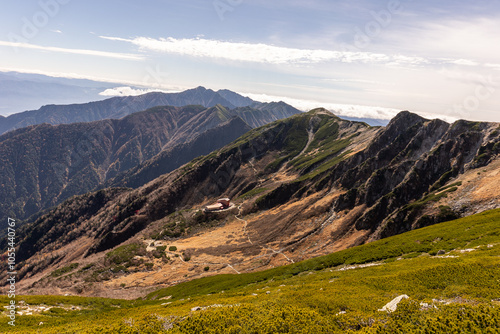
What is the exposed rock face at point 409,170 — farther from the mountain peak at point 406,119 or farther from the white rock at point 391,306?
the white rock at point 391,306

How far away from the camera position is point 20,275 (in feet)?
599

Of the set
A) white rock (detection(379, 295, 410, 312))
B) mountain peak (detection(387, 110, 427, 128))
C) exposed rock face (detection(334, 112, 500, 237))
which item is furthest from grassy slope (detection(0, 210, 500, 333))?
mountain peak (detection(387, 110, 427, 128))

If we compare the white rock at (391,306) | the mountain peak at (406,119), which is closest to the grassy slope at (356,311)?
the white rock at (391,306)

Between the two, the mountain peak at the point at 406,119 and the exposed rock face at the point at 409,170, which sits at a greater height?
the mountain peak at the point at 406,119

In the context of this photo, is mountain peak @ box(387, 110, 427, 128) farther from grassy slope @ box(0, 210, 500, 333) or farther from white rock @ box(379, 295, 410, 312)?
white rock @ box(379, 295, 410, 312)

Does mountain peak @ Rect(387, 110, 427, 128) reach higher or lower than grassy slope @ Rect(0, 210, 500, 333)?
higher

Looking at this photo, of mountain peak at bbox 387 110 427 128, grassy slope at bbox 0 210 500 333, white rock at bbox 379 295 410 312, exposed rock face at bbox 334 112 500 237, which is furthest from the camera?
mountain peak at bbox 387 110 427 128

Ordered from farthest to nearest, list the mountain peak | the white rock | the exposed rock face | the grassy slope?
the mountain peak, the exposed rock face, the white rock, the grassy slope

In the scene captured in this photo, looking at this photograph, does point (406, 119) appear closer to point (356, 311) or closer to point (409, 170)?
point (409, 170)

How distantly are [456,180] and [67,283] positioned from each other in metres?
154

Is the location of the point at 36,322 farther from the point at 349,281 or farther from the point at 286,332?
the point at 349,281

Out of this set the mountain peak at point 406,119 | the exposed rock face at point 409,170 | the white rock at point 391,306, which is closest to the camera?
the white rock at point 391,306

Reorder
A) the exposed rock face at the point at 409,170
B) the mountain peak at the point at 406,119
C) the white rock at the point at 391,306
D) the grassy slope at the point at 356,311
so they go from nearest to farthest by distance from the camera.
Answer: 1. the grassy slope at the point at 356,311
2. the white rock at the point at 391,306
3. the exposed rock face at the point at 409,170
4. the mountain peak at the point at 406,119

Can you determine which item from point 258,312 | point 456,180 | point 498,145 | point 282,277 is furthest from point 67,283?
point 498,145
